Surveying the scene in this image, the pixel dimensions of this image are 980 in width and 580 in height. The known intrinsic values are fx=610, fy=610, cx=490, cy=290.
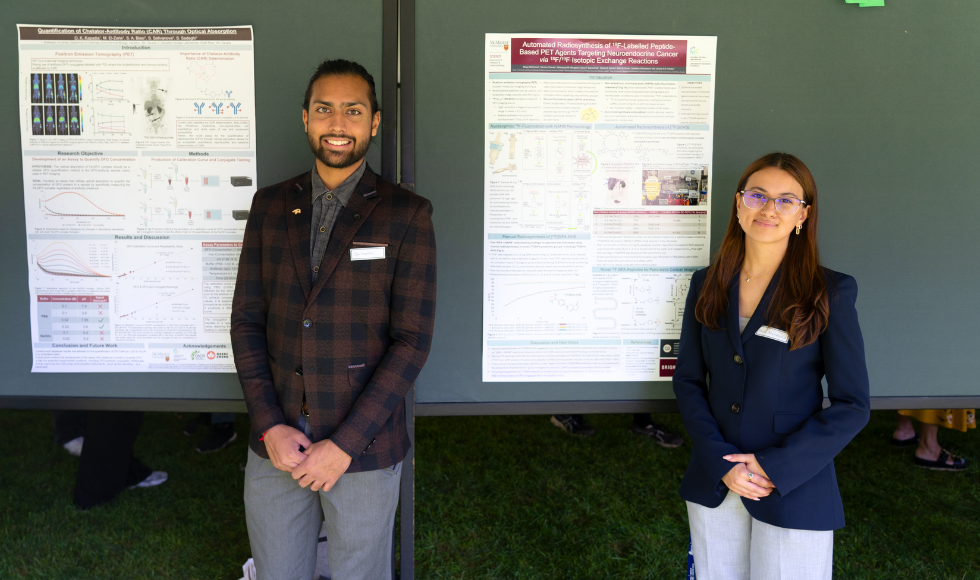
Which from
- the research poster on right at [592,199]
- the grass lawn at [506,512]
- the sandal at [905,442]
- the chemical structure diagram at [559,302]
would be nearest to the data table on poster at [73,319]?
the grass lawn at [506,512]

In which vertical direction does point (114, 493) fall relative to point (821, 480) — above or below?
below

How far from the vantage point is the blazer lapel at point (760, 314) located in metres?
1.70

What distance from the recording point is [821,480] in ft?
5.49

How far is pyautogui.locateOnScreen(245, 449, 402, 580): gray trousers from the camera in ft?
5.66

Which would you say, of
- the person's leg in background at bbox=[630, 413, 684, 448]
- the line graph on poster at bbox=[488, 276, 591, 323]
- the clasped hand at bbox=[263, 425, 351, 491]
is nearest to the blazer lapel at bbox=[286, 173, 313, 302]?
the clasped hand at bbox=[263, 425, 351, 491]

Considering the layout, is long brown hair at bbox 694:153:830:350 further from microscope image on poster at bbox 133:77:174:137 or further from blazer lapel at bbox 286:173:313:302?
microscope image on poster at bbox 133:77:174:137

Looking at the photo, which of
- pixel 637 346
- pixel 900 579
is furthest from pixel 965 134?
pixel 900 579

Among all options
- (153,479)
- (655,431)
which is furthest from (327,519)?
(655,431)

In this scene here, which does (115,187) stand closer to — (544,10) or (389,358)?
(389,358)

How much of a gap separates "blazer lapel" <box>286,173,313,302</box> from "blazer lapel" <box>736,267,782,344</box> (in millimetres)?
1223

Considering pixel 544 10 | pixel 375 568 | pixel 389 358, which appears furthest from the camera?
pixel 544 10

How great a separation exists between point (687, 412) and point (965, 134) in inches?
56.2

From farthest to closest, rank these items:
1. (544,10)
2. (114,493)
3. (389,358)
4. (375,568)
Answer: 1. (114,493)
2. (544,10)
3. (375,568)
4. (389,358)

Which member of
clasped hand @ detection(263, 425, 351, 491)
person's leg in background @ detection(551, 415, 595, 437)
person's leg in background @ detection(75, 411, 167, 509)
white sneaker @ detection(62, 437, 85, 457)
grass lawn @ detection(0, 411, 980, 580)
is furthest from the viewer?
person's leg in background @ detection(551, 415, 595, 437)
